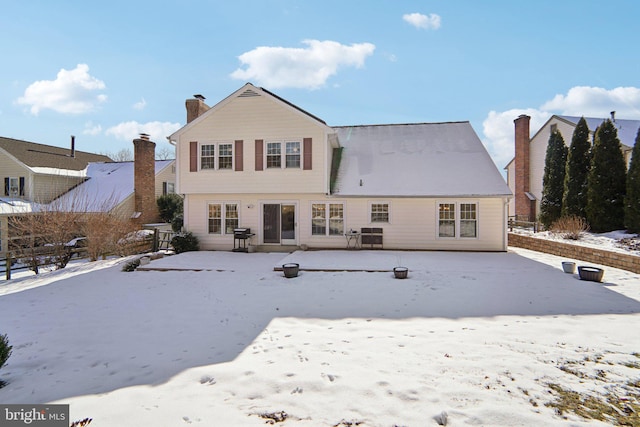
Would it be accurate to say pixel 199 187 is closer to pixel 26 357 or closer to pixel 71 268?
pixel 71 268

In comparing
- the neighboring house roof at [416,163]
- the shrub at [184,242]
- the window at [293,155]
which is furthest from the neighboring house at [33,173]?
the neighboring house roof at [416,163]

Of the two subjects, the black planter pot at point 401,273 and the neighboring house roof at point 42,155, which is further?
the neighboring house roof at point 42,155

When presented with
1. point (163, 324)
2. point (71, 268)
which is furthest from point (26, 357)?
point (71, 268)

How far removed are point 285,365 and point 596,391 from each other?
3.63 m

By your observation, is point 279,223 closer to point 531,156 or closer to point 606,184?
point 606,184

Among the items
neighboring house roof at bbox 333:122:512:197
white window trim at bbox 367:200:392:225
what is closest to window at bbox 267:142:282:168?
neighboring house roof at bbox 333:122:512:197

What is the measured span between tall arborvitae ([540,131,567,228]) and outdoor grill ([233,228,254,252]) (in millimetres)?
17625

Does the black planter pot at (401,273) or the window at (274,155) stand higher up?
the window at (274,155)

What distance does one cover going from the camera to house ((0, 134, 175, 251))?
2089cm

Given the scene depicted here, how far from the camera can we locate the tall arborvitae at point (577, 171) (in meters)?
17.2

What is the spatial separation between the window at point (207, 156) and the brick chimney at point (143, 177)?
8.48 meters

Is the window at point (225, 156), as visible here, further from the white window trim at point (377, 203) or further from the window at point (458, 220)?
the window at point (458, 220)

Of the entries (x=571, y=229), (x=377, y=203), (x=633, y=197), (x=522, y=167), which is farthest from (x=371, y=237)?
(x=522, y=167)

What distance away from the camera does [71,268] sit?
1246 cm
